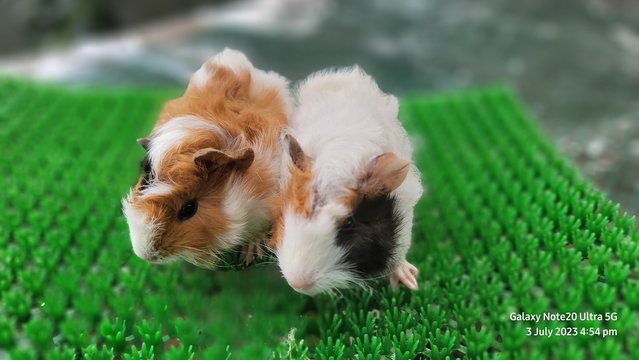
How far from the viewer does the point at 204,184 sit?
Answer: 134cm

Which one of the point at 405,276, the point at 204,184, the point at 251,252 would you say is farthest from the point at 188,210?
the point at 405,276

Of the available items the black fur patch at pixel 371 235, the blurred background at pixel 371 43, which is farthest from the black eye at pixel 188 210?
the blurred background at pixel 371 43

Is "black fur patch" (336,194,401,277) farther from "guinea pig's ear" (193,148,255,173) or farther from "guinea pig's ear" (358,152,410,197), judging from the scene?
"guinea pig's ear" (193,148,255,173)

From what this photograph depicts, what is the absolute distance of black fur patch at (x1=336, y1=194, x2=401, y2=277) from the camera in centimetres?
119

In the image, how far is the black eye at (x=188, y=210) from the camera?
1.33 metres

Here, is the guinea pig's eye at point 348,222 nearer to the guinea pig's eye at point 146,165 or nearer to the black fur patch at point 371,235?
the black fur patch at point 371,235

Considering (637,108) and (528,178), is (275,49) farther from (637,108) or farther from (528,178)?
(528,178)

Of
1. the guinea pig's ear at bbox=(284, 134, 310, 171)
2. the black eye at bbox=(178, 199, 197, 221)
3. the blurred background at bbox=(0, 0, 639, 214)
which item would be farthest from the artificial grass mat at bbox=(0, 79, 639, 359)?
the blurred background at bbox=(0, 0, 639, 214)

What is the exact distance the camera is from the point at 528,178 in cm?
198

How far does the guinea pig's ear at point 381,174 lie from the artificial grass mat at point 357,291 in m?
0.36

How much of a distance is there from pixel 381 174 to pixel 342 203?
0.12 m

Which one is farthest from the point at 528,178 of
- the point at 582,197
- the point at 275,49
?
the point at 275,49

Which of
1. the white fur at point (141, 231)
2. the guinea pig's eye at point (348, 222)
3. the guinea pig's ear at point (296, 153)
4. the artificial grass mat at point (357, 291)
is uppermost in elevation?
the guinea pig's ear at point (296, 153)

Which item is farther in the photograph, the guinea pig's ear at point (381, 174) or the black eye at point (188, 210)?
the black eye at point (188, 210)
